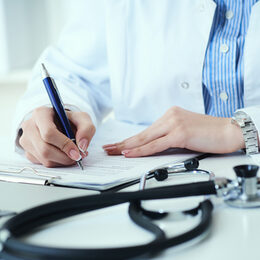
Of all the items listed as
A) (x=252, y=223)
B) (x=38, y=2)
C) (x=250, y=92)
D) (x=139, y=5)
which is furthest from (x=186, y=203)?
(x=38, y=2)

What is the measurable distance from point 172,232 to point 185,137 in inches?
13.7

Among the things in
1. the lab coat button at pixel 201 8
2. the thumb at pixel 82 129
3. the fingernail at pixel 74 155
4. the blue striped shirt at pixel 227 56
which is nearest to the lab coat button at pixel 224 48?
the blue striped shirt at pixel 227 56

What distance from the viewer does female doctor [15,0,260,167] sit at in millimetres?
732

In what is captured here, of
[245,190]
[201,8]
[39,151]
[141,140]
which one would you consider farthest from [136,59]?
[245,190]

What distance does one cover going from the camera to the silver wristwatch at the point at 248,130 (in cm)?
72

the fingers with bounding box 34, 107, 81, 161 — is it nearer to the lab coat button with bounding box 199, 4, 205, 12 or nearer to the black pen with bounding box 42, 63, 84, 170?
the black pen with bounding box 42, 63, 84, 170

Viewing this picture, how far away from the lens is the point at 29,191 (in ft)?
1.77

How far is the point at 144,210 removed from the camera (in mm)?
428

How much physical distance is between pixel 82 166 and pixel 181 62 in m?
0.45

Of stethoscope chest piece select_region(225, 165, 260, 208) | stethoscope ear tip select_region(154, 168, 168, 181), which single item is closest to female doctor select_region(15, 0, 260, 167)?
stethoscope ear tip select_region(154, 168, 168, 181)

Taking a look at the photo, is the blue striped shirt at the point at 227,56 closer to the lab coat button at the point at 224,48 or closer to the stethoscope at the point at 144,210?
the lab coat button at the point at 224,48

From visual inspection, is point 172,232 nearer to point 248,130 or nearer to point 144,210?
point 144,210

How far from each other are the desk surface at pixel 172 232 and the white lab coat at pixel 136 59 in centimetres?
48

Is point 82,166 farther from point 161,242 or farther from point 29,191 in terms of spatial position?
point 161,242
